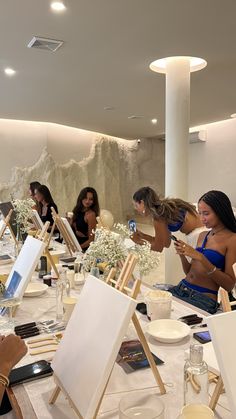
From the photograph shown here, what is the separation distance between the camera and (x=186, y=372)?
95cm

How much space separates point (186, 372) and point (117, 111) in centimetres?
644

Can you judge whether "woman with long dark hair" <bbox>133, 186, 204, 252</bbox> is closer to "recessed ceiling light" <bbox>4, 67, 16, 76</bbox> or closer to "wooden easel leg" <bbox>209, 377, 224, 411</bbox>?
"wooden easel leg" <bbox>209, 377, 224, 411</bbox>

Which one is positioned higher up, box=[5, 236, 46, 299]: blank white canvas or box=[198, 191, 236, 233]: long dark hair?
box=[198, 191, 236, 233]: long dark hair

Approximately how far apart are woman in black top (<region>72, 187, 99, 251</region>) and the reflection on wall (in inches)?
176

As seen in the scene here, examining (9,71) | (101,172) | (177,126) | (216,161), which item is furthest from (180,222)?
(101,172)

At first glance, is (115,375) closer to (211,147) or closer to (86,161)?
(211,147)

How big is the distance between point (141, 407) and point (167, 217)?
2.07 metres

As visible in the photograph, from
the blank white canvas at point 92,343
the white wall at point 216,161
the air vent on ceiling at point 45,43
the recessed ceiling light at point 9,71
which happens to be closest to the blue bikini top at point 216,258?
the blank white canvas at point 92,343

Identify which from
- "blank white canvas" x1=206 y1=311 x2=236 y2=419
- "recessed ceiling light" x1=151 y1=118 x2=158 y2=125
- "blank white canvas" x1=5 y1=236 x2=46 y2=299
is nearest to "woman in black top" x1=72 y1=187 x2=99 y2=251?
"blank white canvas" x1=5 y1=236 x2=46 y2=299

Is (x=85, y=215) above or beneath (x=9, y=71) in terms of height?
beneath

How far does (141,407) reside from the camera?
3.14 ft

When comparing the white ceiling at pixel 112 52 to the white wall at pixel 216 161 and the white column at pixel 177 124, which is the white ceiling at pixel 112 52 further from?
the white wall at pixel 216 161

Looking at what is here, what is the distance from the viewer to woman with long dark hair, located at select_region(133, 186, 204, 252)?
9.62 feet

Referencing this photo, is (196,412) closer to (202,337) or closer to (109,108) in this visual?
(202,337)
